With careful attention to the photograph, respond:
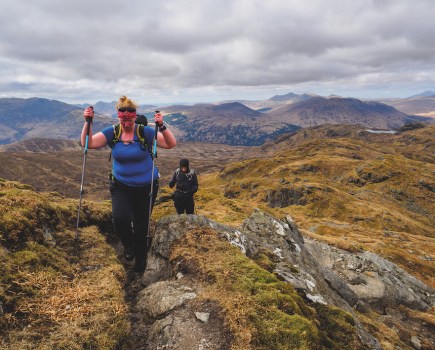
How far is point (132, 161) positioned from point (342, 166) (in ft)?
483

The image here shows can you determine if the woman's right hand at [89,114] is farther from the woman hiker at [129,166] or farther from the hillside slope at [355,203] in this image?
the hillside slope at [355,203]

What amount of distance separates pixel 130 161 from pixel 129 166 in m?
0.17

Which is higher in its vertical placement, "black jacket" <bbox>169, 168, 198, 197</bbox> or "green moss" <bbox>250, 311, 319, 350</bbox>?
"black jacket" <bbox>169, 168, 198, 197</bbox>

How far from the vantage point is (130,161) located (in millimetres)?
9938

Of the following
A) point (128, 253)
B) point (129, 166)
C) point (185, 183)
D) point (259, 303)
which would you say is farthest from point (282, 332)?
point (185, 183)

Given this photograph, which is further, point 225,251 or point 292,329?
point 225,251

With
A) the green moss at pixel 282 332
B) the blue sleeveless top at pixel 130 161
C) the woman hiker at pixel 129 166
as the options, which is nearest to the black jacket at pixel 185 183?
the woman hiker at pixel 129 166

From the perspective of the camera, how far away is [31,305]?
22.1 feet

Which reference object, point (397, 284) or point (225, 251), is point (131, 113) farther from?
point (397, 284)

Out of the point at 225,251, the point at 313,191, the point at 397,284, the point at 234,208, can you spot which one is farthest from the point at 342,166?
the point at 225,251

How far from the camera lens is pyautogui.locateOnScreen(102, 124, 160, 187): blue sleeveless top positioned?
32.3 ft

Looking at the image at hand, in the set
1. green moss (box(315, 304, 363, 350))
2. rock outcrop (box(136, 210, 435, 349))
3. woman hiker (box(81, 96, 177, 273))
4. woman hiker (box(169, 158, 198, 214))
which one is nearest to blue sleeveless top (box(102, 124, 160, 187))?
woman hiker (box(81, 96, 177, 273))

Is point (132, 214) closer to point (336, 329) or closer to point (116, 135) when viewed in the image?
point (116, 135)

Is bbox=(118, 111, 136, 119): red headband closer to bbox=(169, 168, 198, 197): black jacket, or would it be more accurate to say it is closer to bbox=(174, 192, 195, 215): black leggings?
bbox=(169, 168, 198, 197): black jacket
